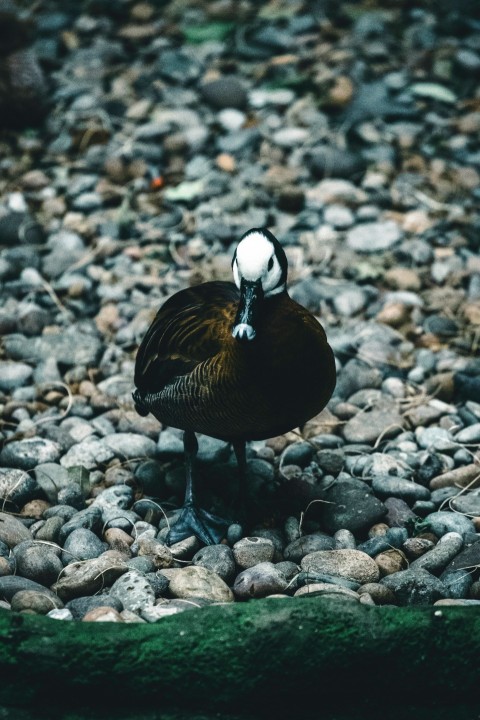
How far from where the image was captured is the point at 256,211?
22.0 ft

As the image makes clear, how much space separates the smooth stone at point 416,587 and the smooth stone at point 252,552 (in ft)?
Result: 1.50

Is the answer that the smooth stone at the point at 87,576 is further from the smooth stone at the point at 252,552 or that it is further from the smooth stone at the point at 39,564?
the smooth stone at the point at 252,552

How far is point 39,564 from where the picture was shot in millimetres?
3697

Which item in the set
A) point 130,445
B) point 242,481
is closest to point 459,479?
point 242,481

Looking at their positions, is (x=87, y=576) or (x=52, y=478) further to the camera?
(x=52, y=478)

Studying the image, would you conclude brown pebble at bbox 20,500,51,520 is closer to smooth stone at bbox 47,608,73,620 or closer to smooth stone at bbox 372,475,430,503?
smooth stone at bbox 47,608,73,620

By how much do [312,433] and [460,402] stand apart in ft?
2.61

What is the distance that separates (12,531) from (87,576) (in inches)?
19.3

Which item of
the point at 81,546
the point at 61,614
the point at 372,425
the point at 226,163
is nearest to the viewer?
the point at 61,614

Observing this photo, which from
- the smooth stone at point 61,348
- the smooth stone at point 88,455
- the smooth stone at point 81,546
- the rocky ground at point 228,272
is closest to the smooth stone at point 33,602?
the rocky ground at point 228,272

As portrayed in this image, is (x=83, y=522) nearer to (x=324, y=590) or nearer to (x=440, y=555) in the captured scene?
(x=324, y=590)

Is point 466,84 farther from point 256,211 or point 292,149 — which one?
point 256,211

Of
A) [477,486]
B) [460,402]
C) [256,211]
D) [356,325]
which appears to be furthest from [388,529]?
[256,211]

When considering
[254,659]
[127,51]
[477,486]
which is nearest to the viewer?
[254,659]
